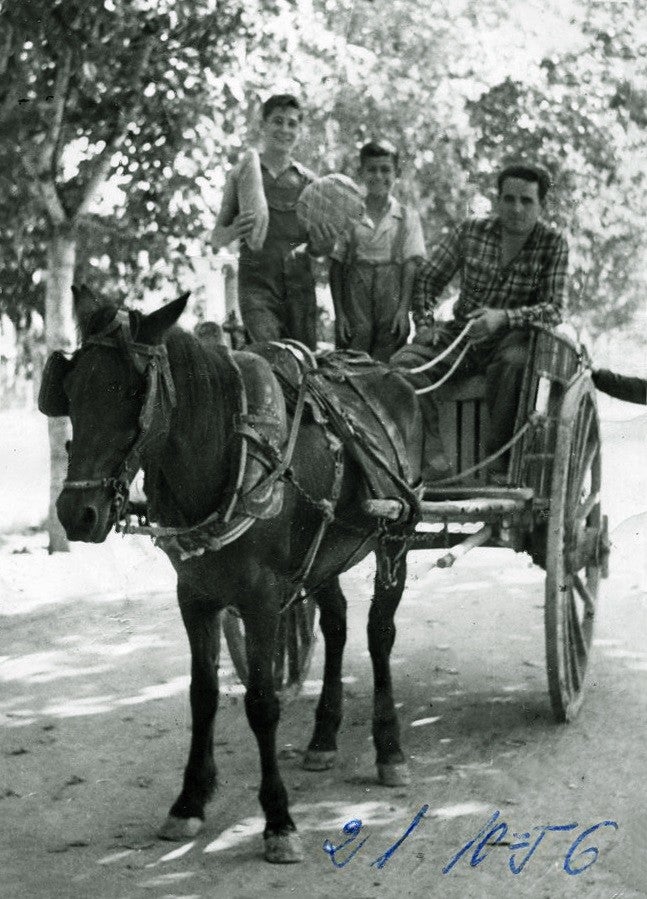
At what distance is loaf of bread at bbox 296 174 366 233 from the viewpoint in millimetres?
5801

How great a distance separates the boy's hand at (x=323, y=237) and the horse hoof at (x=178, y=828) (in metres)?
2.68

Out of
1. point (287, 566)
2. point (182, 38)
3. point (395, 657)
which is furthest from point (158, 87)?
point (287, 566)

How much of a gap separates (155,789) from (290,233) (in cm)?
265

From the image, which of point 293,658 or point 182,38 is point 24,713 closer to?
point 293,658

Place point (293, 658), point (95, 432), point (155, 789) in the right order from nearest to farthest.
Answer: point (95, 432) < point (155, 789) < point (293, 658)

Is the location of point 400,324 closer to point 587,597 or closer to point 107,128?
point 587,597

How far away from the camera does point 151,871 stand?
171 inches

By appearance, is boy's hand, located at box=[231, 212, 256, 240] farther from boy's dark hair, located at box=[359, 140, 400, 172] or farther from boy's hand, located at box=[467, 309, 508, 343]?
boy's hand, located at box=[467, 309, 508, 343]

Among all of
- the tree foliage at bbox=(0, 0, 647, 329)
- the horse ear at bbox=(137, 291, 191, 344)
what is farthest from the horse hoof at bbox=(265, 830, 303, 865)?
the tree foliage at bbox=(0, 0, 647, 329)

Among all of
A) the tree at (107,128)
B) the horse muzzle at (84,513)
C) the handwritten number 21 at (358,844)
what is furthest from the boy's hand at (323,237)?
the tree at (107,128)

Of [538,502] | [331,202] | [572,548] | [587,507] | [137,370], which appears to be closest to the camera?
[137,370]

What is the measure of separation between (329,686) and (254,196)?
2.27 metres

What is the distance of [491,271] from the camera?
21.0ft

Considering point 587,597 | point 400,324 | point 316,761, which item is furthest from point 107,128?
point 316,761
